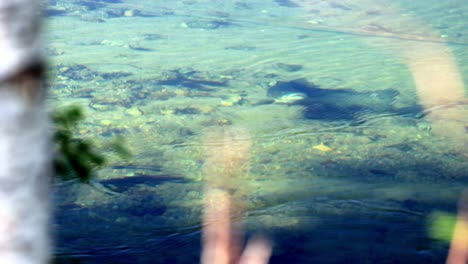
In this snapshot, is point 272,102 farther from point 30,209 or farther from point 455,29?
point 30,209

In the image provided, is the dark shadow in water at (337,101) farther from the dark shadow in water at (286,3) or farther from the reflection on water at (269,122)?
the dark shadow in water at (286,3)

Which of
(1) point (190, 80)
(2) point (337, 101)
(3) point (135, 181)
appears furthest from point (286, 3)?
(3) point (135, 181)

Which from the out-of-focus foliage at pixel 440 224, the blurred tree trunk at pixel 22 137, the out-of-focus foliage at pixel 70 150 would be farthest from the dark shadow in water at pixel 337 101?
the blurred tree trunk at pixel 22 137

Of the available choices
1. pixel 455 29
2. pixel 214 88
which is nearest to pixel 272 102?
pixel 214 88

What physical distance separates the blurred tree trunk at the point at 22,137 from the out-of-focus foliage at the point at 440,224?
3.75 m

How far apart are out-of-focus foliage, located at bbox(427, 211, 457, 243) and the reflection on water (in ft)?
0.20

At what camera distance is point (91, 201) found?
4.69m

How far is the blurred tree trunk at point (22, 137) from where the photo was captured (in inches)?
26.8

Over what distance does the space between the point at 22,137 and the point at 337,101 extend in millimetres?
6846

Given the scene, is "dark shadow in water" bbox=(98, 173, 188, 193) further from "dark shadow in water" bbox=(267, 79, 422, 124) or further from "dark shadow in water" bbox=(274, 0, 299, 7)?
"dark shadow in water" bbox=(274, 0, 299, 7)

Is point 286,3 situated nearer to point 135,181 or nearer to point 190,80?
point 190,80

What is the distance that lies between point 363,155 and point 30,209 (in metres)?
5.28

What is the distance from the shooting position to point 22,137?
2.30 feet

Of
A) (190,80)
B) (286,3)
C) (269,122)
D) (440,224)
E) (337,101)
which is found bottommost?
(440,224)
